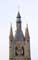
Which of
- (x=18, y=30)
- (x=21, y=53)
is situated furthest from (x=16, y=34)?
(x=21, y=53)

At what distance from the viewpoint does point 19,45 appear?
9.32 ft

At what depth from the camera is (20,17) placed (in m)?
2.82

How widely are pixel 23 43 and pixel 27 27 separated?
217 millimetres

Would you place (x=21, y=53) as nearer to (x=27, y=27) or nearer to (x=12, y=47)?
(x=12, y=47)

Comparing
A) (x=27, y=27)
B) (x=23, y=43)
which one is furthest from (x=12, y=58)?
(x=27, y=27)

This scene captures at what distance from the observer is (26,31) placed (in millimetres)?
2832

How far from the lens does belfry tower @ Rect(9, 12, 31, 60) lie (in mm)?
2832

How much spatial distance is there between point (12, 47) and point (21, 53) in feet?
0.46

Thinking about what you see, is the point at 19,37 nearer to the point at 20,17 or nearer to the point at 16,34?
the point at 16,34

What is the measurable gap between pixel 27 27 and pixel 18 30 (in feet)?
0.40

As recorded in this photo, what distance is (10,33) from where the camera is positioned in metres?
2.83

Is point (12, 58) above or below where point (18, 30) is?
below

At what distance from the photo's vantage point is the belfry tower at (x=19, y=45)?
9.29ft

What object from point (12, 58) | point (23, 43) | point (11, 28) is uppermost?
point (11, 28)
